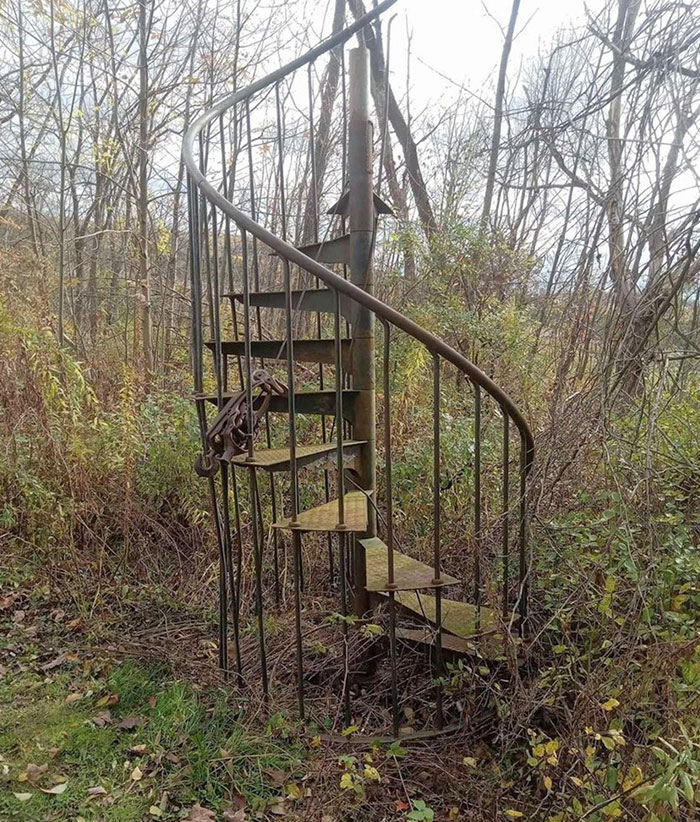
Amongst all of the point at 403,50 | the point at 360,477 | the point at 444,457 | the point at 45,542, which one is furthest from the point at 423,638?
the point at 403,50

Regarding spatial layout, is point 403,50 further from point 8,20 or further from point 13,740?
point 13,740

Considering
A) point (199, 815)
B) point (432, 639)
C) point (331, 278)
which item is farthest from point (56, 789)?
point (331, 278)

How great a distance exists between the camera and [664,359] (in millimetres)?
2129

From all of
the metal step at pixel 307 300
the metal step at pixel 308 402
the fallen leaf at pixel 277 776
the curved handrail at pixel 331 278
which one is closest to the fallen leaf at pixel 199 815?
the fallen leaf at pixel 277 776

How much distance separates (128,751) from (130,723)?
0.15 meters

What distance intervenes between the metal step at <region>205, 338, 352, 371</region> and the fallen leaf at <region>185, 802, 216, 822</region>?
59.6 inches

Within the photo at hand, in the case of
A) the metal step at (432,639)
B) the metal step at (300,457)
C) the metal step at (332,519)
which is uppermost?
the metal step at (300,457)

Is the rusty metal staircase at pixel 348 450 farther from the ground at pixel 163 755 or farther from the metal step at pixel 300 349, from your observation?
the ground at pixel 163 755

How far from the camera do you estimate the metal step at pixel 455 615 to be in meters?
1.92

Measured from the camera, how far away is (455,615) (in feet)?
6.85

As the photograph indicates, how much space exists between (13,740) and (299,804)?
99 cm

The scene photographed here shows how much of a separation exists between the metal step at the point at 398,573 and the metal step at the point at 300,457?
381 mm

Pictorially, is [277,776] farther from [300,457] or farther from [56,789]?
[300,457]

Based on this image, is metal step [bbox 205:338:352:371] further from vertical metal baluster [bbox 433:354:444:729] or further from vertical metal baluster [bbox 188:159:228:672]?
vertical metal baluster [bbox 433:354:444:729]
